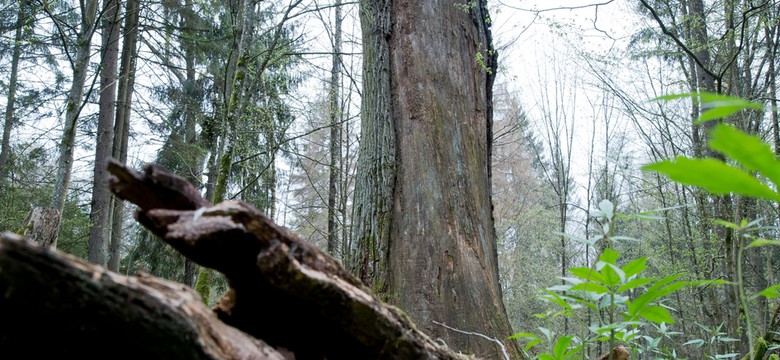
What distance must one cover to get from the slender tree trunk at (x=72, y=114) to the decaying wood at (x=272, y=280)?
6.86 metres

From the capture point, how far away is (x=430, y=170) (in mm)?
2814

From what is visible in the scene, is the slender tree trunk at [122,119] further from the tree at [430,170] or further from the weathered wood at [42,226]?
the tree at [430,170]

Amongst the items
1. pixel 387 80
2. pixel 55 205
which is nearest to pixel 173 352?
pixel 387 80

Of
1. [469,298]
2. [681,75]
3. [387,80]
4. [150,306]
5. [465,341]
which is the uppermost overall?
[681,75]

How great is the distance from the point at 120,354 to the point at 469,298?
6.74 feet

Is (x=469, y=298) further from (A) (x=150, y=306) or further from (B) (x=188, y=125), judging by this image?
(B) (x=188, y=125)

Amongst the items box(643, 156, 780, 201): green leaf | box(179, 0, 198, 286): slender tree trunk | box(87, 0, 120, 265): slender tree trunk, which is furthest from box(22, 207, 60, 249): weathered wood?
box(179, 0, 198, 286): slender tree trunk

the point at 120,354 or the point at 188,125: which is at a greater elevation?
the point at 188,125

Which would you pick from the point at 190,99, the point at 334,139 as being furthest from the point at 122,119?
the point at 334,139

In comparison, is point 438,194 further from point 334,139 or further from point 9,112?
point 9,112

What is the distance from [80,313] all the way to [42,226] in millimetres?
5934

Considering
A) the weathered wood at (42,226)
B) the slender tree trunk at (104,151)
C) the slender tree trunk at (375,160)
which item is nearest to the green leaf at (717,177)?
the slender tree trunk at (375,160)

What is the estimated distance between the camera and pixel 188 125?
12797 millimetres

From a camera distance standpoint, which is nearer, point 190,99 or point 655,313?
point 655,313
